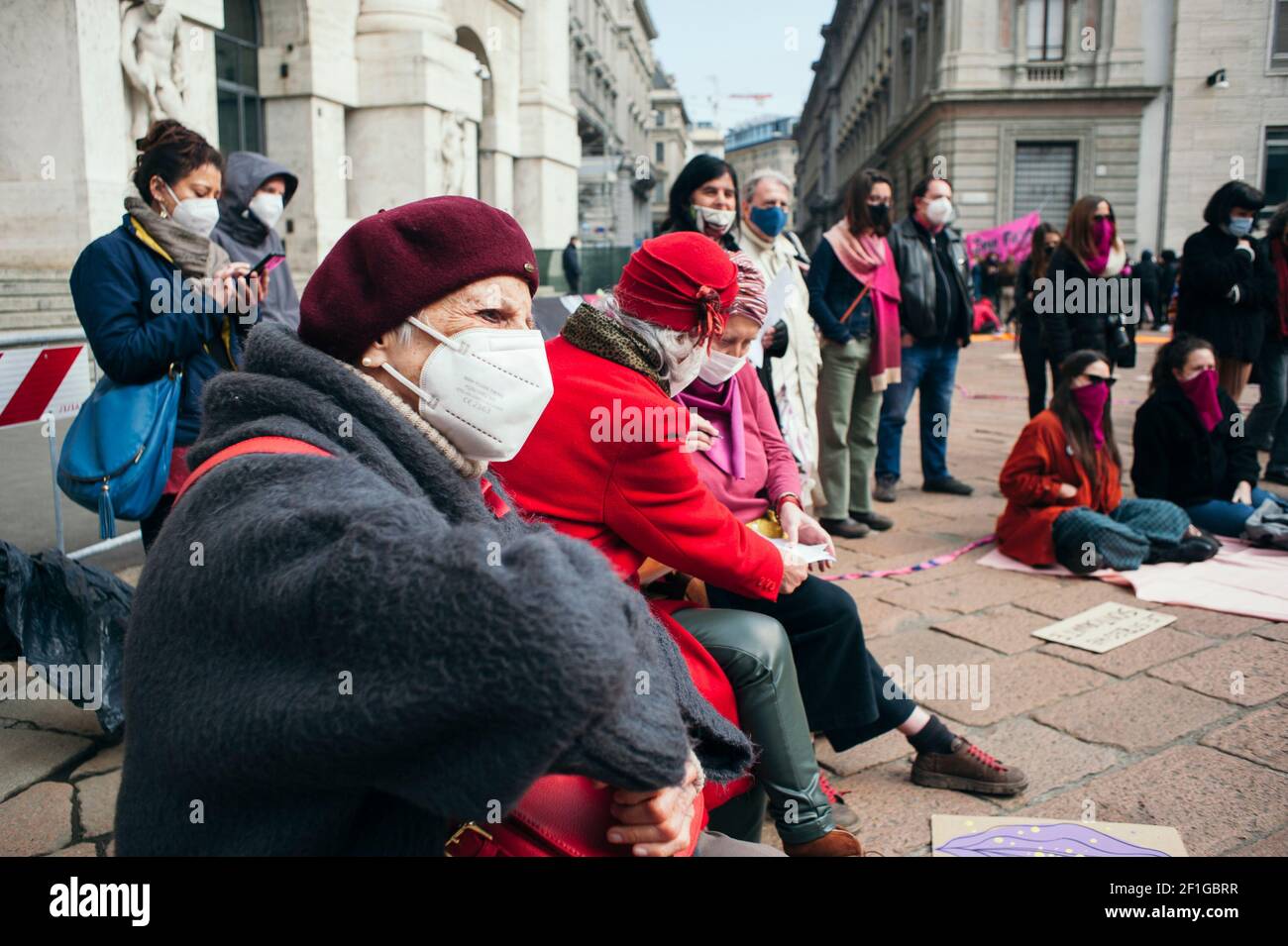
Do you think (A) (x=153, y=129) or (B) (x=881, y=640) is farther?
(B) (x=881, y=640)

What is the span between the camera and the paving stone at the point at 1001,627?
4.02 meters

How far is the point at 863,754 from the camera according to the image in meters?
3.17

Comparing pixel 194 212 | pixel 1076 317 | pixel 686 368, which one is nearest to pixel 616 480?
pixel 686 368

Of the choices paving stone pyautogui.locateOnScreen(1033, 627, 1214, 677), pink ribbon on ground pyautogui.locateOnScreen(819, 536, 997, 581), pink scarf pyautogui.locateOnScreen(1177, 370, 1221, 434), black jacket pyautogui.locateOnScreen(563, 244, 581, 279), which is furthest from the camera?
black jacket pyautogui.locateOnScreen(563, 244, 581, 279)

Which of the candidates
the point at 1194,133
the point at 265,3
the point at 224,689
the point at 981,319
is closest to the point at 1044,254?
the point at 224,689

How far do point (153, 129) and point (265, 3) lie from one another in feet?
39.1

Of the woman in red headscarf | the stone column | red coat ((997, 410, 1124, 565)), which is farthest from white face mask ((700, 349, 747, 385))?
the stone column

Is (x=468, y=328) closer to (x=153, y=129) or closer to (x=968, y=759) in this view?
(x=968, y=759)

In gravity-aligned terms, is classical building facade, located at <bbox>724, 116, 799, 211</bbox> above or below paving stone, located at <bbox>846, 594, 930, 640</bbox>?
above

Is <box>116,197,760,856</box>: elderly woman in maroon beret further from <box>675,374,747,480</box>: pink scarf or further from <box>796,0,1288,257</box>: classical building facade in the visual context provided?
<box>796,0,1288,257</box>: classical building facade

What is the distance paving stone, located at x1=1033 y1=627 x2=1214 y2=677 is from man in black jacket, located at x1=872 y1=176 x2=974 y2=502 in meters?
2.62

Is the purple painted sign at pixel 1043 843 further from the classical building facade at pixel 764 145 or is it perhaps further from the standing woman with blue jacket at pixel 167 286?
the classical building facade at pixel 764 145

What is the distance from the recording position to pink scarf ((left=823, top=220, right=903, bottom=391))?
574 centimetres

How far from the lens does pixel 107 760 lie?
301 cm
